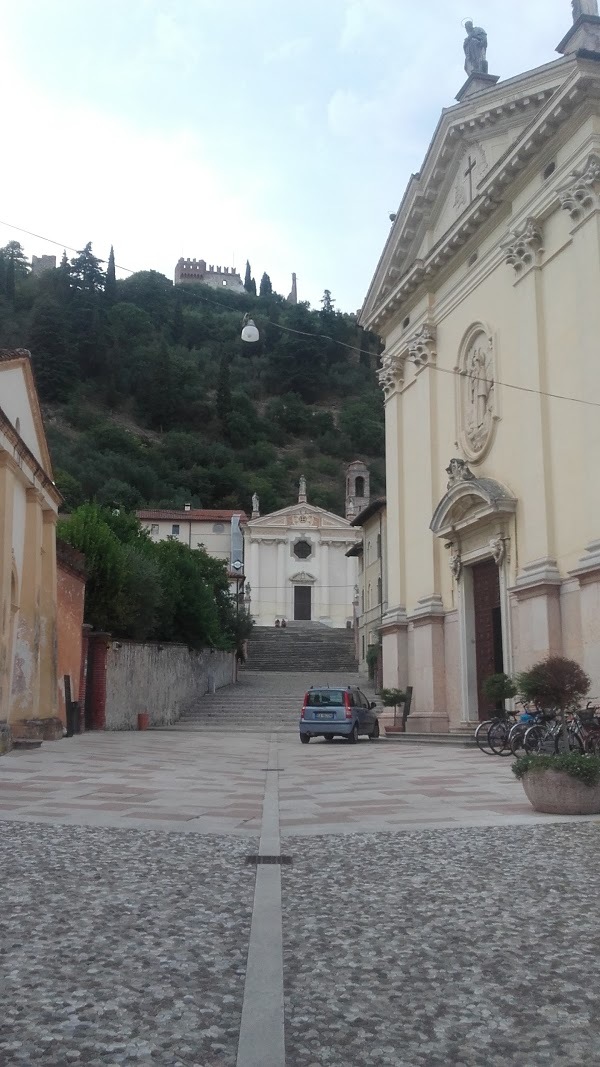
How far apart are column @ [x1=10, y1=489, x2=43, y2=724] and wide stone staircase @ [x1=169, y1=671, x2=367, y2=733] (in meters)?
10.8

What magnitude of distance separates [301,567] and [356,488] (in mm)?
10716

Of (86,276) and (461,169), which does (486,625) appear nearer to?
(461,169)

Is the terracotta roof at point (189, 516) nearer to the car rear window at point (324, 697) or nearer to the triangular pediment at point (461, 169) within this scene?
the triangular pediment at point (461, 169)

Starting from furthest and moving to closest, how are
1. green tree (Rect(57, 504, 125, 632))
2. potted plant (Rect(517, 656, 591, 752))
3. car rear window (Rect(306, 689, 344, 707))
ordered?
green tree (Rect(57, 504, 125, 632))
car rear window (Rect(306, 689, 344, 707))
potted plant (Rect(517, 656, 591, 752))

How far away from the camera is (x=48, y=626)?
719 inches

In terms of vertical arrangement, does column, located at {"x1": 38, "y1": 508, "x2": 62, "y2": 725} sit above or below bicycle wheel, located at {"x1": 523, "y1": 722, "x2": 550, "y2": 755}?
above

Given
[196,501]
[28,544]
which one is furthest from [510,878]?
[196,501]

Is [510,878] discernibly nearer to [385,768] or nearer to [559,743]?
[559,743]

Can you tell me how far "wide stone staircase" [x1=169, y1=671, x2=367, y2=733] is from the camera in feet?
94.0

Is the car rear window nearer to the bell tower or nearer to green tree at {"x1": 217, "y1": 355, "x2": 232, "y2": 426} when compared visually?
the bell tower

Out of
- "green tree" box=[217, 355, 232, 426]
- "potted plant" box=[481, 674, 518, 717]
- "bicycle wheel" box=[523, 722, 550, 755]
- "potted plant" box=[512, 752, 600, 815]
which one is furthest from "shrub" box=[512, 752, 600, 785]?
"green tree" box=[217, 355, 232, 426]

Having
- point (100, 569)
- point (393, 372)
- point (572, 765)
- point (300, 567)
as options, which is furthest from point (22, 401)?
point (300, 567)

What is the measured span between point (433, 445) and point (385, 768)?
11.3m

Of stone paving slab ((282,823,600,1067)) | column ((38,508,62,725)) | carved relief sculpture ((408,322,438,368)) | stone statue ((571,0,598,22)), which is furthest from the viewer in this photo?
Result: carved relief sculpture ((408,322,438,368))
